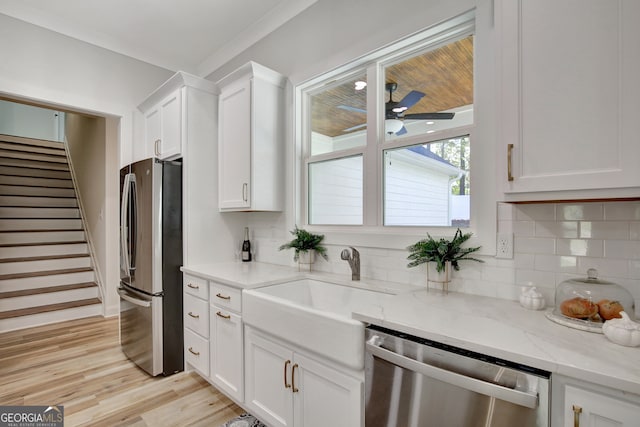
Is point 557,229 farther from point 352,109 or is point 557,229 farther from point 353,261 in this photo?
point 352,109

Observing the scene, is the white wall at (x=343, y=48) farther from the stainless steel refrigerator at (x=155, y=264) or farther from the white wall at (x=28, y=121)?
the white wall at (x=28, y=121)

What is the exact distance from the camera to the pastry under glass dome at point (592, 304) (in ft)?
3.65

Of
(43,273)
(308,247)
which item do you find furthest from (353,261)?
(43,273)

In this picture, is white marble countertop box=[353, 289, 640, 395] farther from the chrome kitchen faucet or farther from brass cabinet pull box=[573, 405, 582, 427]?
the chrome kitchen faucet

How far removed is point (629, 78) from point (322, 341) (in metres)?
1.46

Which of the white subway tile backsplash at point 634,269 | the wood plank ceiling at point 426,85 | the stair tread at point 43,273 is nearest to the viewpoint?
the white subway tile backsplash at point 634,269

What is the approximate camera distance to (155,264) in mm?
2527

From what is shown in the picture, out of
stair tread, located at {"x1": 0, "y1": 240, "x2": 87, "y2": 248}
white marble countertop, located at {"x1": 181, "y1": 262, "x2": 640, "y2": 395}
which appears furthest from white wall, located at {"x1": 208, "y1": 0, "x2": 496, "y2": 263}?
stair tread, located at {"x1": 0, "y1": 240, "x2": 87, "y2": 248}

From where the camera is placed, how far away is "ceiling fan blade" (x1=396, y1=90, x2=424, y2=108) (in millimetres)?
2070

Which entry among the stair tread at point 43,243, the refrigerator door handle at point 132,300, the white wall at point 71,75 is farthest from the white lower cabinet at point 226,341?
the stair tread at point 43,243

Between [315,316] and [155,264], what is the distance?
162 centimetres

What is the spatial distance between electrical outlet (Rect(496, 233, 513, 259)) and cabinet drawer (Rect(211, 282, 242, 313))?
1.46 metres

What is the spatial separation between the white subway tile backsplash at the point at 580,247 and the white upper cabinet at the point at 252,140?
1.91 metres

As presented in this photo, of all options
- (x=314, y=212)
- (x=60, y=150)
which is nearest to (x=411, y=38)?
(x=314, y=212)
